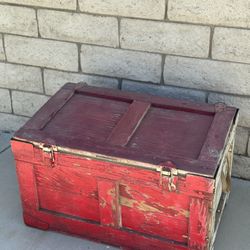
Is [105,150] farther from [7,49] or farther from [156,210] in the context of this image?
[7,49]

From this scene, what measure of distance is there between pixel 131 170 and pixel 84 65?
1.25m

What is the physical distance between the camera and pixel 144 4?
3.39 meters

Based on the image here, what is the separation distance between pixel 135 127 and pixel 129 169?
36cm

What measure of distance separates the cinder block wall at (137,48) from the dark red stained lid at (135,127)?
11.6 inches

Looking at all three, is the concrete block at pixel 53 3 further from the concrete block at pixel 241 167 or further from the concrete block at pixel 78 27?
the concrete block at pixel 241 167

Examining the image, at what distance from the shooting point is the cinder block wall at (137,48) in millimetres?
3316

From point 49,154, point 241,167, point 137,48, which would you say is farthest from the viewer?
point 241,167

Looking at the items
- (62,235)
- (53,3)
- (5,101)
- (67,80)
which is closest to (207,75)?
(67,80)

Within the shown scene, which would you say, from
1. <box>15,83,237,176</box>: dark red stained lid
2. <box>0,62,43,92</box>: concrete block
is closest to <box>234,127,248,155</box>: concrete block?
<box>15,83,237,176</box>: dark red stained lid

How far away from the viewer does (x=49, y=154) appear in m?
2.92

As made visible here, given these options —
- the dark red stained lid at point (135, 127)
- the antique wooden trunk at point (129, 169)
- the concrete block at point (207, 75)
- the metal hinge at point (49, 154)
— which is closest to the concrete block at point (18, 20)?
the dark red stained lid at point (135, 127)

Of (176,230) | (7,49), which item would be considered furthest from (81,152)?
(7,49)

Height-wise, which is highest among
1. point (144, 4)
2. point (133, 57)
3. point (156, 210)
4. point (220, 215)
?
point (144, 4)

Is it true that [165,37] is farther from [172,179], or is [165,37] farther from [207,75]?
[172,179]
